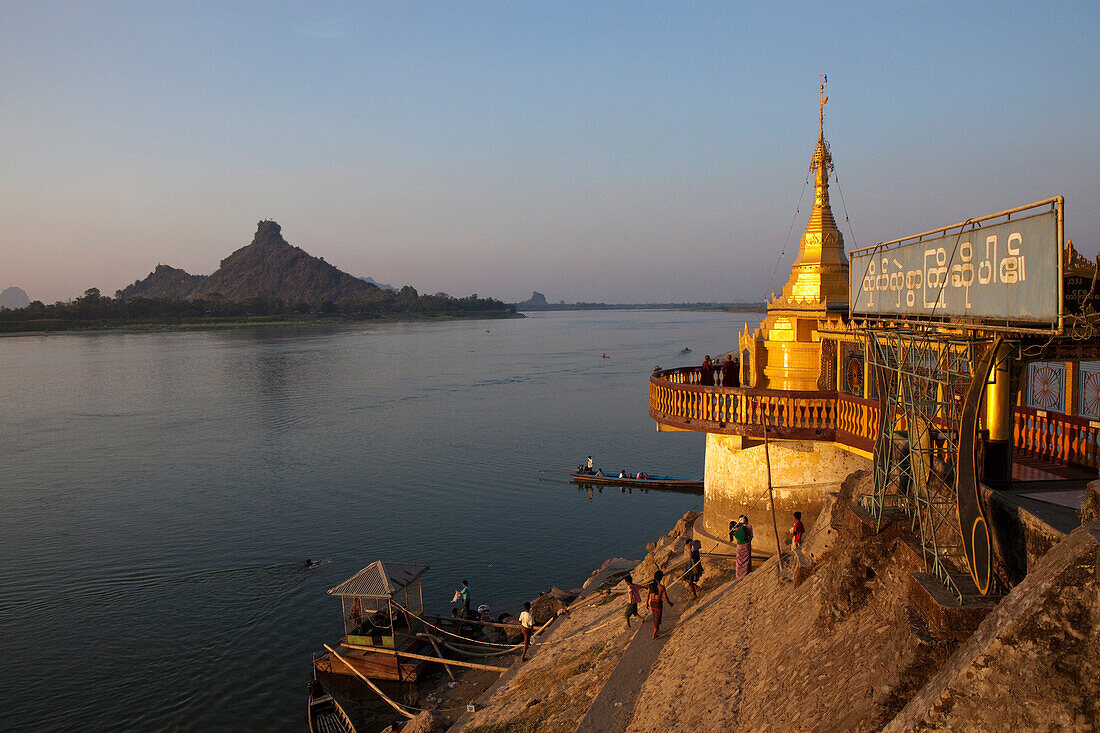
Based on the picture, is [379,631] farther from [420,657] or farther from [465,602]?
[465,602]

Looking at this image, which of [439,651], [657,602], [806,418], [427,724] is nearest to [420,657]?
[439,651]

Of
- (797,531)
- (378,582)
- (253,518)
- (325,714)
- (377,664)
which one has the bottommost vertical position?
(325,714)

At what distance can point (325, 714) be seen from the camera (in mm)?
15242

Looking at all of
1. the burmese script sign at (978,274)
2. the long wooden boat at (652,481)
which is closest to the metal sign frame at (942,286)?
the burmese script sign at (978,274)

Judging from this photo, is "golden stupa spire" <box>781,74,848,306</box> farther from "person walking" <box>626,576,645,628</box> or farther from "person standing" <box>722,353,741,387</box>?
"person walking" <box>626,576,645,628</box>

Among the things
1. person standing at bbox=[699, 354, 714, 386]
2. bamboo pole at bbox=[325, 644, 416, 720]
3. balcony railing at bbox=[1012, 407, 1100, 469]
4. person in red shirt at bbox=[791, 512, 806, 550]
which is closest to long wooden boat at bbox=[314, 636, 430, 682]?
bamboo pole at bbox=[325, 644, 416, 720]

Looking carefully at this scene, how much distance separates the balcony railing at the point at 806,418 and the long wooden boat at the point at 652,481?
1930cm

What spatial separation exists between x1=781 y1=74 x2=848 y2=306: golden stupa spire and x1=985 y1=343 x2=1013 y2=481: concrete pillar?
716cm

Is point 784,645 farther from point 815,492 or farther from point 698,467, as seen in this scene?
point 698,467

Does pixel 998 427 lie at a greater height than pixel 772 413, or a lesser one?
greater

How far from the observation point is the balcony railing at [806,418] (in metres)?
9.34

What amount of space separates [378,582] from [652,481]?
18602mm

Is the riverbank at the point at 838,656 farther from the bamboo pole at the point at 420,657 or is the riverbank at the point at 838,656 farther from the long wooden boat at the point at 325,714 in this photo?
the long wooden boat at the point at 325,714

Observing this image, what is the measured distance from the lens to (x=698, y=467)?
37812 millimetres
